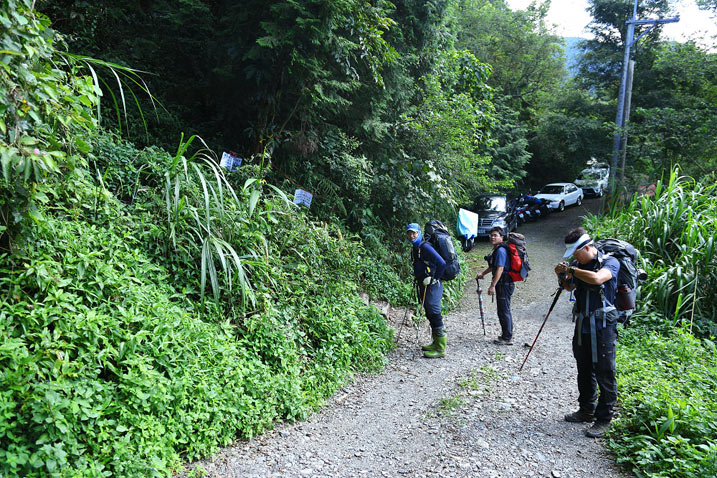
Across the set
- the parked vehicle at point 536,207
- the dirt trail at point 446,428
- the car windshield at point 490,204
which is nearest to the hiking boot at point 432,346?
the dirt trail at point 446,428

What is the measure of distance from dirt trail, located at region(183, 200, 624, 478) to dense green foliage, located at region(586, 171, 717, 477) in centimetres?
41

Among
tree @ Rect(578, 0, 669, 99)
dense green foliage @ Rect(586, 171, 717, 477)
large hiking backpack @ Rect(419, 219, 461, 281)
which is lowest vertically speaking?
dense green foliage @ Rect(586, 171, 717, 477)

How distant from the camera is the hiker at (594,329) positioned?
4.11m

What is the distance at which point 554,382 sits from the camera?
18.1 ft

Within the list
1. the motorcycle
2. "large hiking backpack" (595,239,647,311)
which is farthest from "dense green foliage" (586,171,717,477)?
the motorcycle

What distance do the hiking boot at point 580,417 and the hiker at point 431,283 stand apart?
7.26 feet

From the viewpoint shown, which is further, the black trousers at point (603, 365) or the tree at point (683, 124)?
the tree at point (683, 124)

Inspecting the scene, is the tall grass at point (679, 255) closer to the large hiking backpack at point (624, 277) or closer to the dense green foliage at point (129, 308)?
the large hiking backpack at point (624, 277)

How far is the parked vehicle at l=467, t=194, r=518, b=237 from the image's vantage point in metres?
17.2

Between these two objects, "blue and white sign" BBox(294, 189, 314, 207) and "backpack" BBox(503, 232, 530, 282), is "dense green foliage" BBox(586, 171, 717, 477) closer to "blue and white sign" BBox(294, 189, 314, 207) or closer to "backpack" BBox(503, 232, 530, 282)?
"backpack" BBox(503, 232, 530, 282)

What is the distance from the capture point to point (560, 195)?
22531 millimetres

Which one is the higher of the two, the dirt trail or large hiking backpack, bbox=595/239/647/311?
large hiking backpack, bbox=595/239/647/311

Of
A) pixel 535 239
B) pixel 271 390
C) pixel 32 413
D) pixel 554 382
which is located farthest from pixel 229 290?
pixel 535 239

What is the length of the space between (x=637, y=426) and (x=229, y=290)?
159 inches
